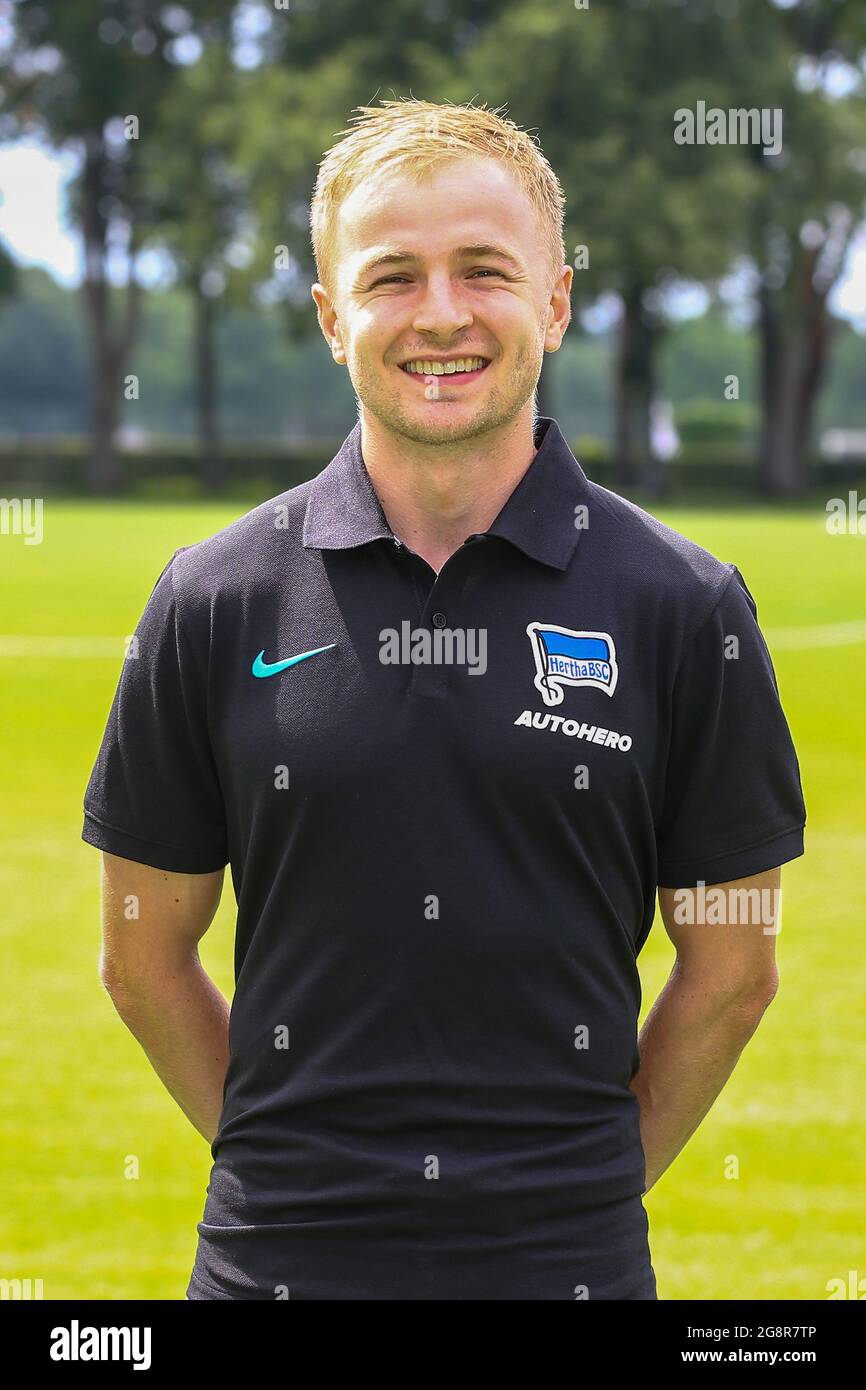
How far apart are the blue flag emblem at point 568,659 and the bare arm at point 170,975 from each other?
0.67m

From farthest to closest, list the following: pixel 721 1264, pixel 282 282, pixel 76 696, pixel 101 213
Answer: pixel 101 213, pixel 282 282, pixel 76 696, pixel 721 1264

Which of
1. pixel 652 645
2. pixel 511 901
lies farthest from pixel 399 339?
pixel 511 901

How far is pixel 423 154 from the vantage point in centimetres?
279

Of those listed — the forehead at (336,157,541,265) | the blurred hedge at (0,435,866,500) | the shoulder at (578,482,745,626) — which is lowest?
the shoulder at (578,482,745,626)

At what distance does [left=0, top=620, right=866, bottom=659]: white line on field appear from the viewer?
23062 mm

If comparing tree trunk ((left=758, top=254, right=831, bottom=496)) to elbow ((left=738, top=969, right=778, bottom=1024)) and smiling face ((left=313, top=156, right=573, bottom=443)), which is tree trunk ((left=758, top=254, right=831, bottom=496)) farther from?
smiling face ((left=313, top=156, right=573, bottom=443))

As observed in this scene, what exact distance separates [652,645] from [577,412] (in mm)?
152111

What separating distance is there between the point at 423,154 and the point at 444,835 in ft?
3.20

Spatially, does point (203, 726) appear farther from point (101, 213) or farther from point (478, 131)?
point (101, 213)

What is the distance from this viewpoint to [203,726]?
2.88 meters

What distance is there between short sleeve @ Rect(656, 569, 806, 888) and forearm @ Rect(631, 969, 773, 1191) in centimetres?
30

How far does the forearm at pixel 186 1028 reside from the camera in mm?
3240

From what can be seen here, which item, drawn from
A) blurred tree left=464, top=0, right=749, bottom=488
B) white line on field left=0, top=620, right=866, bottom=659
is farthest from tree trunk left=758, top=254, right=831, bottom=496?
white line on field left=0, top=620, right=866, bottom=659

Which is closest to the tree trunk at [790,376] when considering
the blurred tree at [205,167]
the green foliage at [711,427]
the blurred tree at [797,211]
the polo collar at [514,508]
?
the blurred tree at [797,211]
